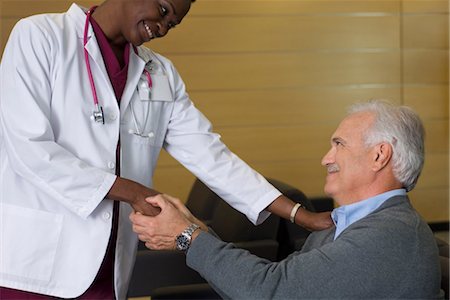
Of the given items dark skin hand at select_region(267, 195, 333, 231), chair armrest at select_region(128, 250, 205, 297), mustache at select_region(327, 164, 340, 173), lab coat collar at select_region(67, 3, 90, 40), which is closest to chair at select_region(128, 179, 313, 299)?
chair armrest at select_region(128, 250, 205, 297)

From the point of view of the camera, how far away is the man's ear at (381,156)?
6.56ft

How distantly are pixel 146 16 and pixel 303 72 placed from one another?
4.05 m

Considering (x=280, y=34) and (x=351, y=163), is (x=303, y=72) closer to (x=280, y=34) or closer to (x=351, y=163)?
(x=280, y=34)

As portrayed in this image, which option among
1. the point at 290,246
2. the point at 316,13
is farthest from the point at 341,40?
the point at 290,246

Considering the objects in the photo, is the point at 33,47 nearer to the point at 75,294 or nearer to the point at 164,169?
the point at 75,294

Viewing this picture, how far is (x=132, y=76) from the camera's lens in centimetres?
231

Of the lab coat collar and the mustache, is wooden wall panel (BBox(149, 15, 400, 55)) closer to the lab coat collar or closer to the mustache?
the lab coat collar

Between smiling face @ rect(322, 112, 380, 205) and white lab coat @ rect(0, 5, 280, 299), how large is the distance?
578 millimetres

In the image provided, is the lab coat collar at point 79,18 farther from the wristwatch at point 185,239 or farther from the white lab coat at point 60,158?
the wristwatch at point 185,239

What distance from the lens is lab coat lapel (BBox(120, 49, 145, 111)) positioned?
2260mm

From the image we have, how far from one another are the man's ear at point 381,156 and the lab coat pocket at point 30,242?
2.83 ft

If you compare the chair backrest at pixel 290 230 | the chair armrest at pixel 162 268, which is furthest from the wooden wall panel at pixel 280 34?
the chair armrest at pixel 162 268

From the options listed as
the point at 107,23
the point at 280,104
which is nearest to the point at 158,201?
the point at 107,23

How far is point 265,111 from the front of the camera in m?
5.99
